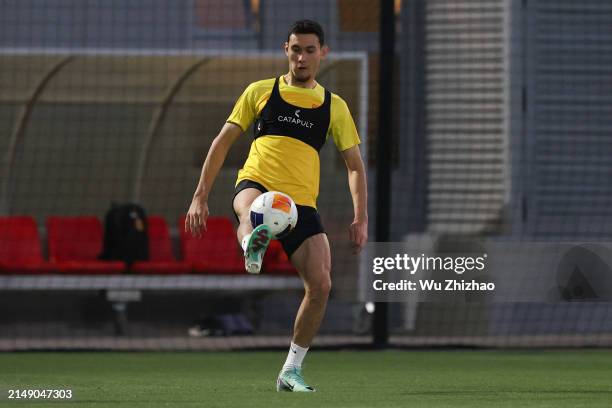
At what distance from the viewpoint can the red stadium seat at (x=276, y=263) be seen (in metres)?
16.2

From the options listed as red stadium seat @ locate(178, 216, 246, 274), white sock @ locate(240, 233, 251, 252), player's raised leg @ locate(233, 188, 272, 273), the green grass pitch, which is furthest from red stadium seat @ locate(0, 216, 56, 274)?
white sock @ locate(240, 233, 251, 252)

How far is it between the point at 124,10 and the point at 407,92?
336cm

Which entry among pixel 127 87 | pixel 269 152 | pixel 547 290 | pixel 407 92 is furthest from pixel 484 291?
pixel 269 152

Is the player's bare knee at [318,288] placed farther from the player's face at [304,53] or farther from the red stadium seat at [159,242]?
the red stadium seat at [159,242]

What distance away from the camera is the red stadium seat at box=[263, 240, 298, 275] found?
16.2 metres

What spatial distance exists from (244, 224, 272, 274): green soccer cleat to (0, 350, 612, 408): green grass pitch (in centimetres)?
71

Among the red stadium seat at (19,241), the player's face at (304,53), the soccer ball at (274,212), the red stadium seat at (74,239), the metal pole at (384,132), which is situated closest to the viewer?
the soccer ball at (274,212)

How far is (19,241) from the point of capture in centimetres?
1689

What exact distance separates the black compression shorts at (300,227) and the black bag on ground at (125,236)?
7989 millimetres

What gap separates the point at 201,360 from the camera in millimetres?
12258

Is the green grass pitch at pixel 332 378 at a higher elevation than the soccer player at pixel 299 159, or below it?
below

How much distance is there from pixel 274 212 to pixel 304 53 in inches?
36.6

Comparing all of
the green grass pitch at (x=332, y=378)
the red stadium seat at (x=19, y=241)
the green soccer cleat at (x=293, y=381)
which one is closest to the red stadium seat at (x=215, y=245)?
the red stadium seat at (x=19, y=241)

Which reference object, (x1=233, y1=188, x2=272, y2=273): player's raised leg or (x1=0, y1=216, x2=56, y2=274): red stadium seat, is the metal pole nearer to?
(x1=0, y1=216, x2=56, y2=274): red stadium seat
